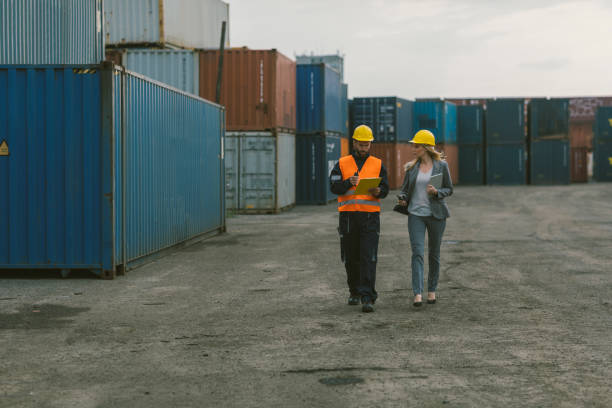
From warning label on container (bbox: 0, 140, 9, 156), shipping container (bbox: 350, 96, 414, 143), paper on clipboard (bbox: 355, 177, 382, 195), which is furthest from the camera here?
shipping container (bbox: 350, 96, 414, 143)

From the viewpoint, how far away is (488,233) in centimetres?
1719

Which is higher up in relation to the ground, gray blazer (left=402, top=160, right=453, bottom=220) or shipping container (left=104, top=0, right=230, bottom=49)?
shipping container (left=104, top=0, right=230, bottom=49)

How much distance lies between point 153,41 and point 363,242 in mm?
17454

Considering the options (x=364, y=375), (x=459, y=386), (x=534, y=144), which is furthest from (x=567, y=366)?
(x=534, y=144)

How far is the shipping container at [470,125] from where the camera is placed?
4597 centimetres

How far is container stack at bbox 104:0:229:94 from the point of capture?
23.5 metres

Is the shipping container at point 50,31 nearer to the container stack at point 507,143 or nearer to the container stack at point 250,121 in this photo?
the container stack at point 250,121

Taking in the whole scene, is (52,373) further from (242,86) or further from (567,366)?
(242,86)

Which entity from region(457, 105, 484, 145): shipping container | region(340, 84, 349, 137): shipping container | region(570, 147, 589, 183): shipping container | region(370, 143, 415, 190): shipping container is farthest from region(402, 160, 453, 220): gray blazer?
region(570, 147, 589, 183): shipping container

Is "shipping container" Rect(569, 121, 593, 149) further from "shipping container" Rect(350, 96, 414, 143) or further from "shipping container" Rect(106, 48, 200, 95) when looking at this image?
"shipping container" Rect(106, 48, 200, 95)

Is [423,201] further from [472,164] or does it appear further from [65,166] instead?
[472,164]

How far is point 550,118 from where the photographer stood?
42.9 meters

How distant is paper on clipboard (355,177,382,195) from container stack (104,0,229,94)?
16090 mm

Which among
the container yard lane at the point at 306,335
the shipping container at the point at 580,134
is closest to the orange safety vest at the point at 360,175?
the container yard lane at the point at 306,335
